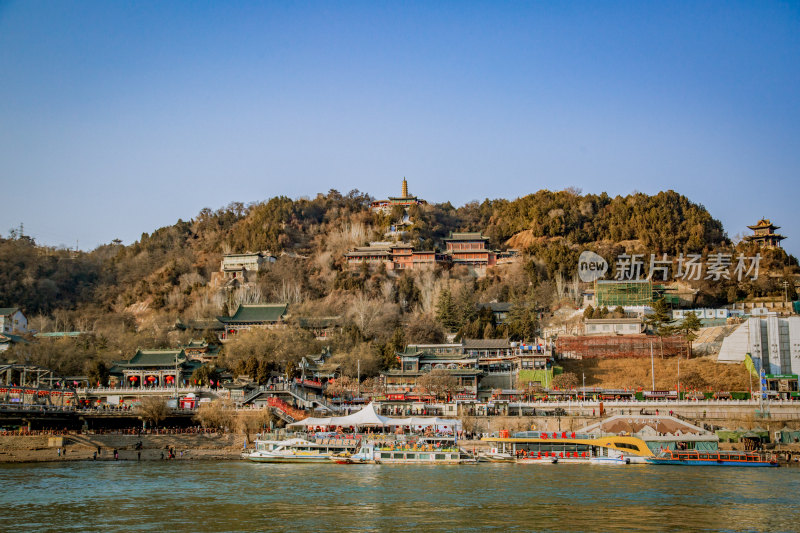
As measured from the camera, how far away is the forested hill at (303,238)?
92438mm

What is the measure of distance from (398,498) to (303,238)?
254ft

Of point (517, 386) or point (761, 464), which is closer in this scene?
point (761, 464)

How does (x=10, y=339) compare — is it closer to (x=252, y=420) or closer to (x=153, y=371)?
(x=153, y=371)

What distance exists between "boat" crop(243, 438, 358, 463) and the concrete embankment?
137 inches

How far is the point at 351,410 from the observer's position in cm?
5841

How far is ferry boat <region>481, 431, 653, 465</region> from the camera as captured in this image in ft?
149

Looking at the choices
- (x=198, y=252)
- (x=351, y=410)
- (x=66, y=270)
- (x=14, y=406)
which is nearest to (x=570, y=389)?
(x=351, y=410)

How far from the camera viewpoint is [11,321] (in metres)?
86.5

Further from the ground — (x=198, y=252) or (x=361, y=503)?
(x=198, y=252)

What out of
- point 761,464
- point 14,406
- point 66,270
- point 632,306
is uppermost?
point 66,270

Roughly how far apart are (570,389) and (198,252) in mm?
61046

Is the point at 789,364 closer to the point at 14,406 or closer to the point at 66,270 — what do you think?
the point at 14,406

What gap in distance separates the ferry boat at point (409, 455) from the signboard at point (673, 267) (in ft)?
140

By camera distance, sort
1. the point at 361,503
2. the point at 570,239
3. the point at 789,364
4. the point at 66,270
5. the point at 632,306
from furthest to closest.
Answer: the point at 66,270 → the point at 570,239 → the point at 632,306 → the point at 789,364 → the point at 361,503
